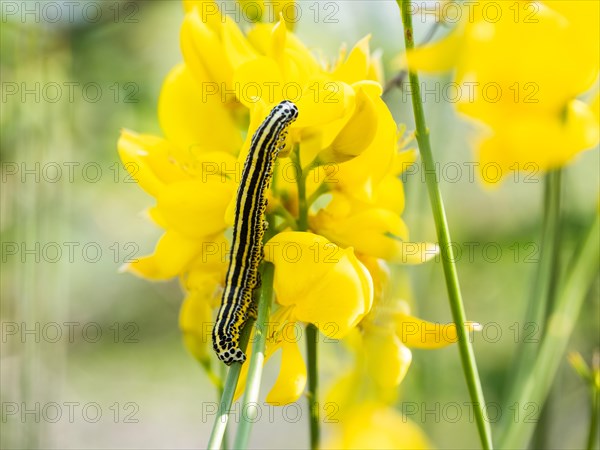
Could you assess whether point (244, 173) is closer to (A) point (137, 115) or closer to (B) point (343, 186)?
(B) point (343, 186)

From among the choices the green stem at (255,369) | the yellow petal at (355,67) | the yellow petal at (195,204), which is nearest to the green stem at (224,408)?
the green stem at (255,369)

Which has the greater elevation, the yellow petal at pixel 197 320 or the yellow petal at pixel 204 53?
the yellow petal at pixel 204 53

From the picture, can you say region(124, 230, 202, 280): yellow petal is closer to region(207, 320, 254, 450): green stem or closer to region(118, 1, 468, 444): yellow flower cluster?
region(118, 1, 468, 444): yellow flower cluster

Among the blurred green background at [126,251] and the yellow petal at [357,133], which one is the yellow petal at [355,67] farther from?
the blurred green background at [126,251]

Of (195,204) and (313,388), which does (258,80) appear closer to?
(195,204)

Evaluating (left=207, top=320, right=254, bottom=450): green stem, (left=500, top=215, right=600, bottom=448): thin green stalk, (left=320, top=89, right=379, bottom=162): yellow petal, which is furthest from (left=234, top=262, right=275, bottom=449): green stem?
(left=500, top=215, right=600, bottom=448): thin green stalk
